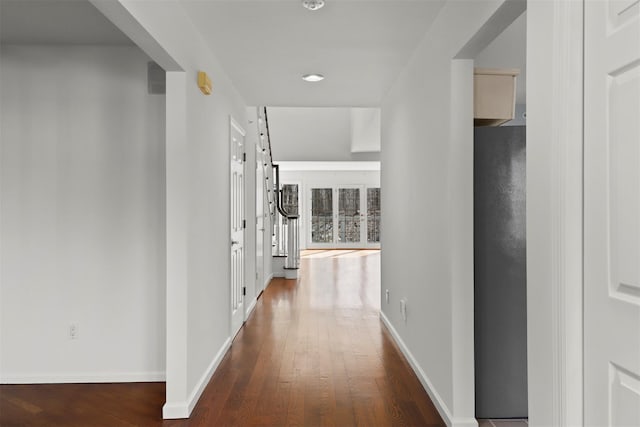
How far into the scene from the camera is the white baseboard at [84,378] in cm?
318

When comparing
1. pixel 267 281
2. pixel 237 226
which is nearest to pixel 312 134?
pixel 267 281

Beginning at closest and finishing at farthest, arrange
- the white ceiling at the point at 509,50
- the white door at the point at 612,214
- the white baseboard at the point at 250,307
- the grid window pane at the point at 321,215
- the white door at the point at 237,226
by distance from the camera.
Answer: the white door at the point at 612,214 < the white ceiling at the point at 509,50 < the white door at the point at 237,226 < the white baseboard at the point at 250,307 < the grid window pane at the point at 321,215

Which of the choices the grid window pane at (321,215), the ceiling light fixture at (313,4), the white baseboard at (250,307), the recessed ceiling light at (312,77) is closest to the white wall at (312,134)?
the grid window pane at (321,215)

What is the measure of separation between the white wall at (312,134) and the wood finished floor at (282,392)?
5166 millimetres

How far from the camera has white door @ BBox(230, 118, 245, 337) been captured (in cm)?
429

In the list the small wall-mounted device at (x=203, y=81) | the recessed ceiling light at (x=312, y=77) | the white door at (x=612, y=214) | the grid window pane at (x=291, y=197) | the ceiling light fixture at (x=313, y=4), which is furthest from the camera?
the grid window pane at (x=291, y=197)

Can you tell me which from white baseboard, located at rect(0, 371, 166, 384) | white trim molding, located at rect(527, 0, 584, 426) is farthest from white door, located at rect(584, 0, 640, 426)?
white baseboard, located at rect(0, 371, 166, 384)

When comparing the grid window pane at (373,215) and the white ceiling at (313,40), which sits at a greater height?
the white ceiling at (313,40)

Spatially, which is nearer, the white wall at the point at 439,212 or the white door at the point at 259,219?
the white wall at the point at 439,212

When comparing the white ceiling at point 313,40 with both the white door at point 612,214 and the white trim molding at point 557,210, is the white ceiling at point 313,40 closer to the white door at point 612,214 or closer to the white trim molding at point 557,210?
the white trim molding at point 557,210

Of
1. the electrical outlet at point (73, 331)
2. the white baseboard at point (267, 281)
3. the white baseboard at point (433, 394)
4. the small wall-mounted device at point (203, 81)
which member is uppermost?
the small wall-mounted device at point (203, 81)

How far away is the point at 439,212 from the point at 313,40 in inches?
57.4

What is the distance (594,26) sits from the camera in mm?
1348

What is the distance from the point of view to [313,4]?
2580 millimetres
